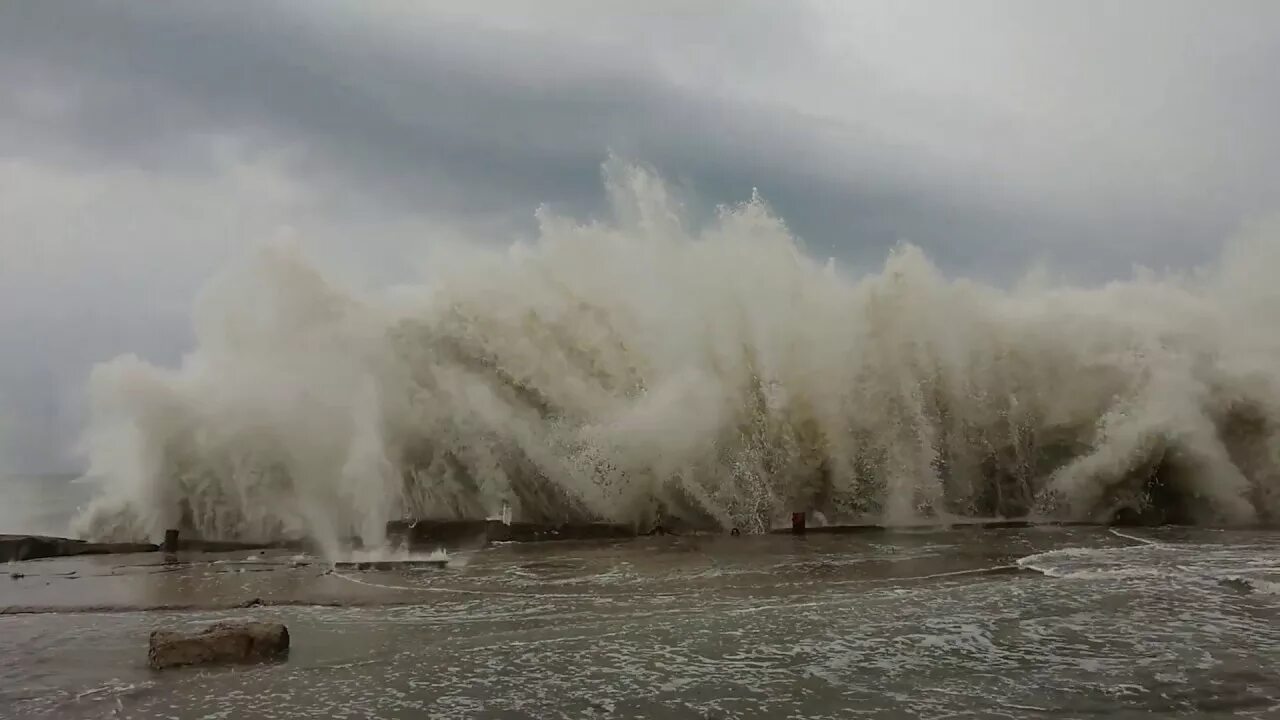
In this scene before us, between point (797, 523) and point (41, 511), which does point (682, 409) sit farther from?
point (41, 511)

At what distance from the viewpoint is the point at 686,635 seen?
6.70m

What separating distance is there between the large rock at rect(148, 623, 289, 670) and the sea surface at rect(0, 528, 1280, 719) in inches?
7.4

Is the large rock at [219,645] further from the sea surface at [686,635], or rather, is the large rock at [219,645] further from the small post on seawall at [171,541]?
the small post on seawall at [171,541]

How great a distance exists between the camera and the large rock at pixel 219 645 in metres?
5.98

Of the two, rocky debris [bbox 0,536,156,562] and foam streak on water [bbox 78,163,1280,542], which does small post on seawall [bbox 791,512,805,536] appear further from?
rocky debris [bbox 0,536,156,562]

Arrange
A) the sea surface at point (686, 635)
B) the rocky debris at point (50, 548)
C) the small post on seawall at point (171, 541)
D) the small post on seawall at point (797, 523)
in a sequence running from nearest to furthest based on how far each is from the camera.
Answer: the sea surface at point (686, 635), the rocky debris at point (50, 548), the small post on seawall at point (171, 541), the small post on seawall at point (797, 523)

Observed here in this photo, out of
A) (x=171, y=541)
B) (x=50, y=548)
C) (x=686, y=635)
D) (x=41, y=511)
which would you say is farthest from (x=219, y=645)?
(x=41, y=511)

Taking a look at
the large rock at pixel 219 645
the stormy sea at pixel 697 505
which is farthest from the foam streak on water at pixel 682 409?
the large rock at pixel 219 645

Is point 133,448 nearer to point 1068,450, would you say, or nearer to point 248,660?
point 248,660

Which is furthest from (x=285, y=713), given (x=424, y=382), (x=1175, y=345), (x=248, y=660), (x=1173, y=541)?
(x=1175, y=345)

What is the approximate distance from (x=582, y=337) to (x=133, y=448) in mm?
7562

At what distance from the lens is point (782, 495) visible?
1474 centimetres

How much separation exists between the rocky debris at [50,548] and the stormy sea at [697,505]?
1.17 ft

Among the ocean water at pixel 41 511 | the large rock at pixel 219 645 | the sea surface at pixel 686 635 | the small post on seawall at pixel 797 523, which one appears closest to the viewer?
the sea surface at pixel 686 635
